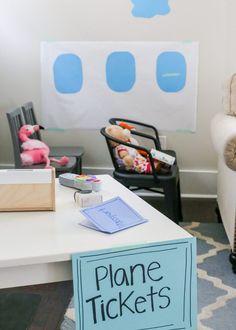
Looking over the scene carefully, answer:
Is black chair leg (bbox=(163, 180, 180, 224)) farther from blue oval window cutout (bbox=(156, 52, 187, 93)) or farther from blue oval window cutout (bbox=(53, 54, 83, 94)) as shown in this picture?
blue oval window cutout (bbox=(53, 54, 83, 94))

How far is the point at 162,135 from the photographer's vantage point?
3430 mm

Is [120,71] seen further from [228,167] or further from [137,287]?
[137,287]

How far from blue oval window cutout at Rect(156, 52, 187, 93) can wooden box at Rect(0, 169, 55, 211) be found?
229 cm

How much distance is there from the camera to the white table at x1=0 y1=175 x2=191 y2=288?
0.94 metres

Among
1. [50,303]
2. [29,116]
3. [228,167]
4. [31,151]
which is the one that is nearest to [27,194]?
[50,303]

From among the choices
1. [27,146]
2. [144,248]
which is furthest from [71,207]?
Answer: [27,146]

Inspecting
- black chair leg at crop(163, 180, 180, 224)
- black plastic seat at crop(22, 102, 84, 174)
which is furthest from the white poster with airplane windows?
black chair leg at crop(163, 180, 180, 224)

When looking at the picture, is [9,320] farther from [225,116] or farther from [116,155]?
[225,116]

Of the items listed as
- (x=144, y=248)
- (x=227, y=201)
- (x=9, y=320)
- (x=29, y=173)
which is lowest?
(x=9, y=320)

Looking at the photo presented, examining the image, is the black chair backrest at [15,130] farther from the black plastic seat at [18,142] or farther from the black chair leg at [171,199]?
the black chair leg at [171,199]

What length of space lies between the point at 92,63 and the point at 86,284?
268 centimetres

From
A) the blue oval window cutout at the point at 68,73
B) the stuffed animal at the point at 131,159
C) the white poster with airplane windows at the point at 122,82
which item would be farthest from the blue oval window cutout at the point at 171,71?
the stuffed animal at the point at 131,159

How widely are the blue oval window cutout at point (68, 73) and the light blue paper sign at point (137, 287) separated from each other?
261cm

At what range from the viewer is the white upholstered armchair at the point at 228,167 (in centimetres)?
202
